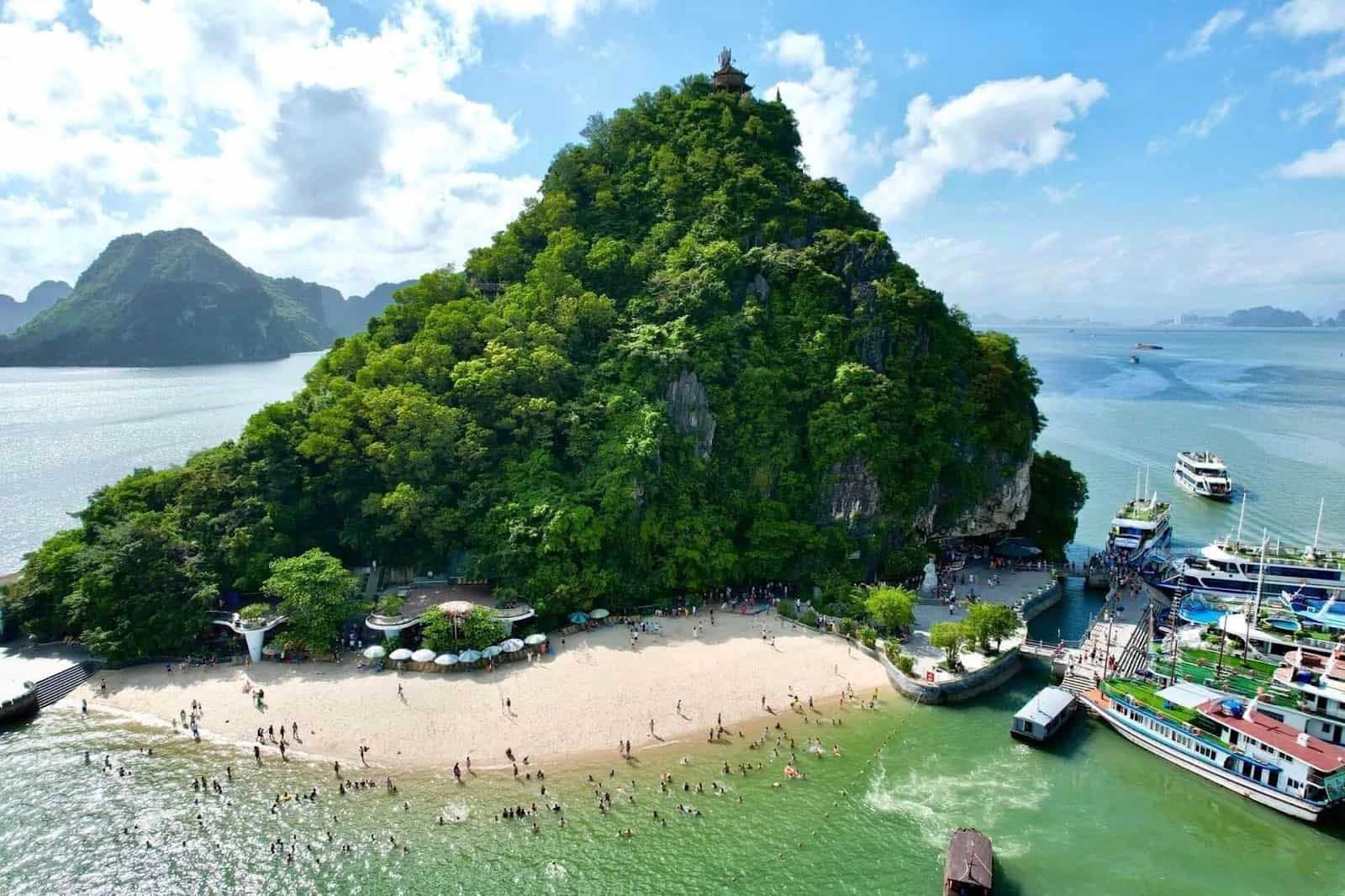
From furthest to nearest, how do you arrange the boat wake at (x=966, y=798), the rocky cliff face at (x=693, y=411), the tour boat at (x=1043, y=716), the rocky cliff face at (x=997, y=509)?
the rocky cliff face at (x=997, y=509) < the rocky cliff face at (x=693, y=411) < the tour boat at (x=1043, y=716) < the boat wake at (x=966, y=798)

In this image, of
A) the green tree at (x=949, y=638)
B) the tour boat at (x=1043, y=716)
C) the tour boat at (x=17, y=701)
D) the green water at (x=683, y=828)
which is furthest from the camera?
the green tree at (x=949, y=638)

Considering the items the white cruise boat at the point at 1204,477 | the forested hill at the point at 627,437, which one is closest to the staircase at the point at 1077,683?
the forested hill at the point at 627,437

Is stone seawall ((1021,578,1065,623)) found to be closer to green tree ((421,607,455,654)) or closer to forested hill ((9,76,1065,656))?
forested hill ((9,76,1065,656))

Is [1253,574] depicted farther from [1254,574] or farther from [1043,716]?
[1043,716]

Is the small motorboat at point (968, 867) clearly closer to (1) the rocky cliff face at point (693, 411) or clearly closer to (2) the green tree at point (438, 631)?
(2) the green tree at point (438, 631)

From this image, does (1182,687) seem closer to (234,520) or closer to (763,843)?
(763,843)

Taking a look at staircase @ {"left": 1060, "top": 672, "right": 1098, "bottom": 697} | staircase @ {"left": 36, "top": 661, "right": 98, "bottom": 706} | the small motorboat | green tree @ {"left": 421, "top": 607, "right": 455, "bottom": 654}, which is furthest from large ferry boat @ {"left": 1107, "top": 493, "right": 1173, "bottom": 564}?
staircase @ {"left": 36, "top": 661, "right": 98, "bottom": 706}

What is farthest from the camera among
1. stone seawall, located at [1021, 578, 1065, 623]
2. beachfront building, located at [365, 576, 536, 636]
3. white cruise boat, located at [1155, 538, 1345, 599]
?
stone seawall, located at [1021, 578, 1065, 623]

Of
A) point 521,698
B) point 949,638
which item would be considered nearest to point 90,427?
point 521,698
